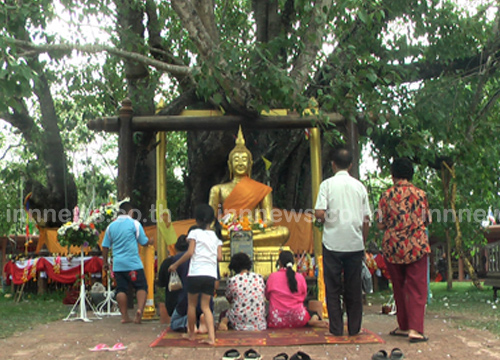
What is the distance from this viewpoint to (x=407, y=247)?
18.2ft

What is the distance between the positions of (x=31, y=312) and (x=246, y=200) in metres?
4.02

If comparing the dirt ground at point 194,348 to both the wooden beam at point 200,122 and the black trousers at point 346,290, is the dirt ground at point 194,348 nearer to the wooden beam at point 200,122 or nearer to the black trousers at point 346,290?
the black trousers at point 346,290

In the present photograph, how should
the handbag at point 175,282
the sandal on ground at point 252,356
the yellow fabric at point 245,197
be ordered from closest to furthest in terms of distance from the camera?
the sandal on ground at point 252,356 → the handbag at point 175,282 → the yellow fabric at point 245,197

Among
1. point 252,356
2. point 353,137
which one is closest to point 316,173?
point 353,137

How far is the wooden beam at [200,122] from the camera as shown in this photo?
923cm

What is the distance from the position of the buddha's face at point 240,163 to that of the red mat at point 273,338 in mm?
4699

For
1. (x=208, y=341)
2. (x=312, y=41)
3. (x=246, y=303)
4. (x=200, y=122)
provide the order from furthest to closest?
(x=200, y=122)
(x=312, y=41)
(x=246, y=303)
(x=208, y=341)

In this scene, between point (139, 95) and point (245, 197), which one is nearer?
point (245, 197)

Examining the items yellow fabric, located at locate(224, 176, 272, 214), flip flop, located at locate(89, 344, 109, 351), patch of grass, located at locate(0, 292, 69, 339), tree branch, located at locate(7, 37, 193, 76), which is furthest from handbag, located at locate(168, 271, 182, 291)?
yellow fabric, located at locate(224, 176, 272, 214)

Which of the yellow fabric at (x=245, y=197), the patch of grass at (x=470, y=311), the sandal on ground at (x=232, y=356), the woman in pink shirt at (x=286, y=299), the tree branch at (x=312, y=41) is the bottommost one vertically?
the patch of grass at (x=470, y=311)

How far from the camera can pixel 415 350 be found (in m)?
5.06

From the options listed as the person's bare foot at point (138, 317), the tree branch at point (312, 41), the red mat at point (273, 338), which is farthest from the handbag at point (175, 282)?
the tree branch at point (312, 41)

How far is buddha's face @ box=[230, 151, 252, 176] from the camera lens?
1072 centimetres

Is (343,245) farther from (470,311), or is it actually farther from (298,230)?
(298,230)
